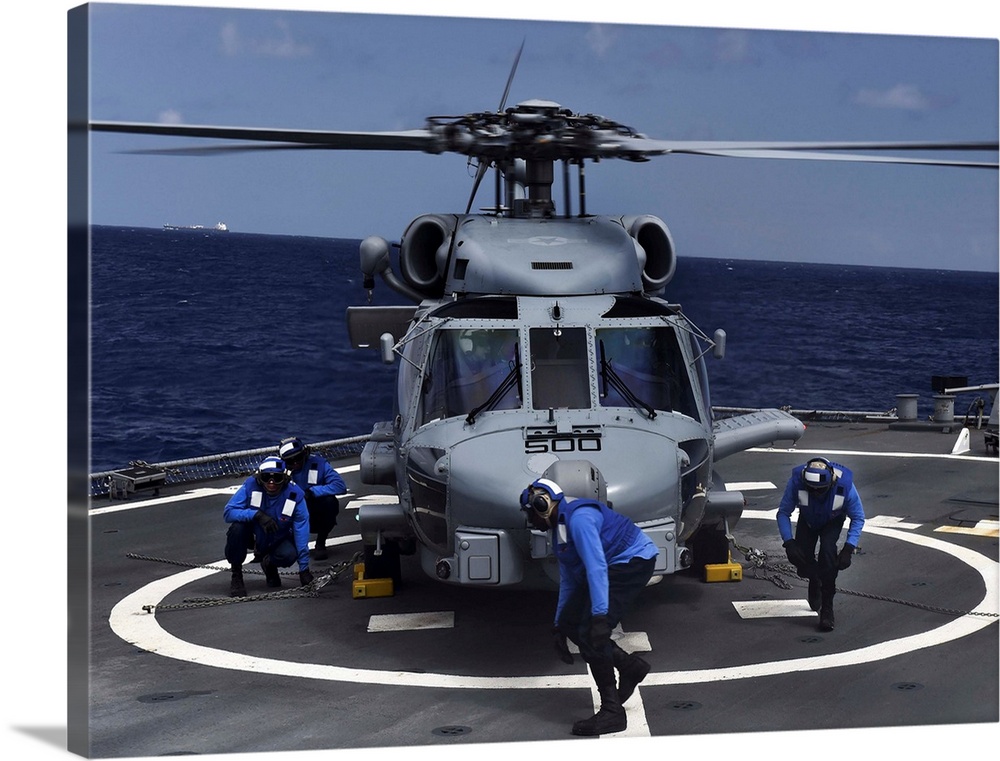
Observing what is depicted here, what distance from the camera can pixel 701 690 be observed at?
9047mm

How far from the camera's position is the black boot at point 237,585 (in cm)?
1167

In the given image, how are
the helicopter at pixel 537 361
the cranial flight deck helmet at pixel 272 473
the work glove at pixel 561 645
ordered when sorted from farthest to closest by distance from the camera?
the cranial flight deck helmet at pixel 272 473, the helicopter at pixel 537 361, the work glove at pixel 561 645

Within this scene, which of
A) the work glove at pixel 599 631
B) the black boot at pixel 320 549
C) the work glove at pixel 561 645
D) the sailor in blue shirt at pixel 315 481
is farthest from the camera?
the black boot at pixel 320 549

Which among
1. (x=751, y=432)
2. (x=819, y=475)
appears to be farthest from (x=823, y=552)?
(x=751, y=432)

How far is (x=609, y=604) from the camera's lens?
8.34 m

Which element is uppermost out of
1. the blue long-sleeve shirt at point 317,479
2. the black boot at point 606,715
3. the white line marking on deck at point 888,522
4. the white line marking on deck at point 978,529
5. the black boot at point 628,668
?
the blue long-sleeve shirt at point 317,479

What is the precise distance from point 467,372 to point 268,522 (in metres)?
2.61

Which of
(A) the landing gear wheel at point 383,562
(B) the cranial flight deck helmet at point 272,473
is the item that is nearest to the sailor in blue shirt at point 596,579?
(A) the landing gear wheel at point 383,562

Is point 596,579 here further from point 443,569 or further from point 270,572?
point 270,572

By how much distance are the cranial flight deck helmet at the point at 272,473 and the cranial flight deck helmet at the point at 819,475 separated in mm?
4295

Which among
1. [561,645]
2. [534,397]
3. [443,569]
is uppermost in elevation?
[534,397]

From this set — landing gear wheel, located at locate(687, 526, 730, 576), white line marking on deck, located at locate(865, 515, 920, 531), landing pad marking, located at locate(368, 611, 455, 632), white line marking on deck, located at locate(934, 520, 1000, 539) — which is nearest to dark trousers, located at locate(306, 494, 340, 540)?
landing pad marking, located at locate(368, 611, 455, 632)

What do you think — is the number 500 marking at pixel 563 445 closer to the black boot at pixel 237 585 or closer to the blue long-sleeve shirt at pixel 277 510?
the blue long-sleeve shirt at pixel 277 510

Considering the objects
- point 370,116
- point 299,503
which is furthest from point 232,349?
point 299,503
